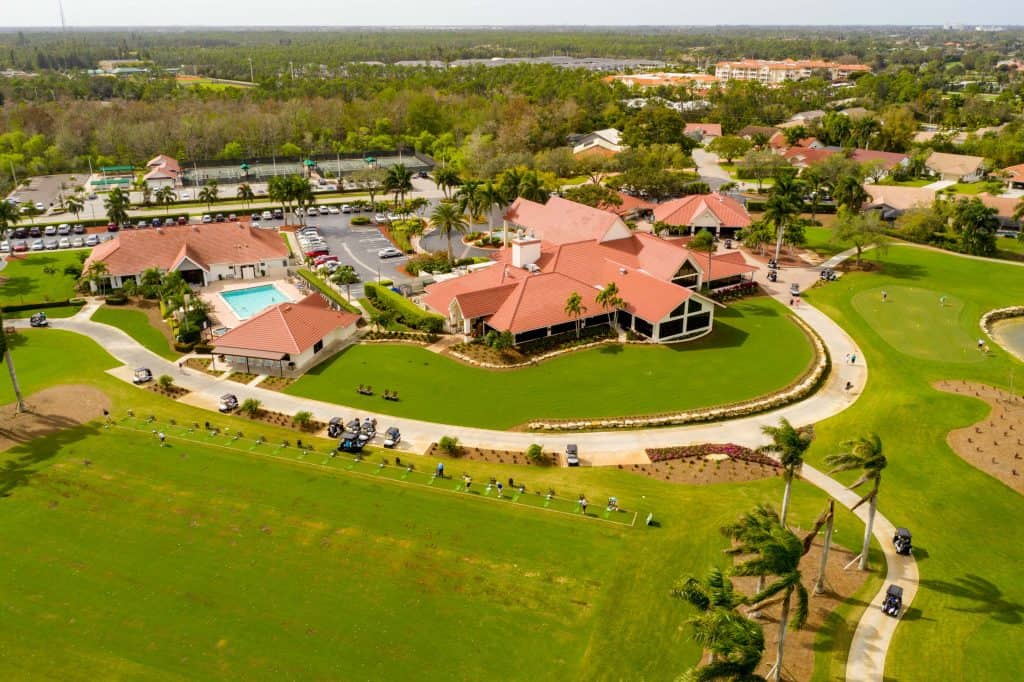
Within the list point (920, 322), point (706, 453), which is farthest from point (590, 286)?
point (920, 322)

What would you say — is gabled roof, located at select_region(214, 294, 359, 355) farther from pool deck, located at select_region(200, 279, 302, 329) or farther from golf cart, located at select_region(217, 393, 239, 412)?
pool deck, located at select_region(200, 279, 302, 329)

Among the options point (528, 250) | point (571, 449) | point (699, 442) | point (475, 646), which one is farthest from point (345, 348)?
point (475, 646)

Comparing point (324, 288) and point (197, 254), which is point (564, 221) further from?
point (197, 254)

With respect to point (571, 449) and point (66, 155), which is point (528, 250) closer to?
point (571, 449)

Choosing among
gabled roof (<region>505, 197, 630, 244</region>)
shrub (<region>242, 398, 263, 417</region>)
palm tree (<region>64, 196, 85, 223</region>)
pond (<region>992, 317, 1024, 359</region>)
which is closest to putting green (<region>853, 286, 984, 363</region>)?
pond (<region>992, 317, 1024, 359</region>)

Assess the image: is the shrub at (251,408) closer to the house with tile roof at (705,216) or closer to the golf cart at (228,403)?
the golf cart at (228,403)

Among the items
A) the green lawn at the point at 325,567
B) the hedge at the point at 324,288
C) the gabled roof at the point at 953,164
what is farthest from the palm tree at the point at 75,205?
the gabled roof at the point at 953,164
